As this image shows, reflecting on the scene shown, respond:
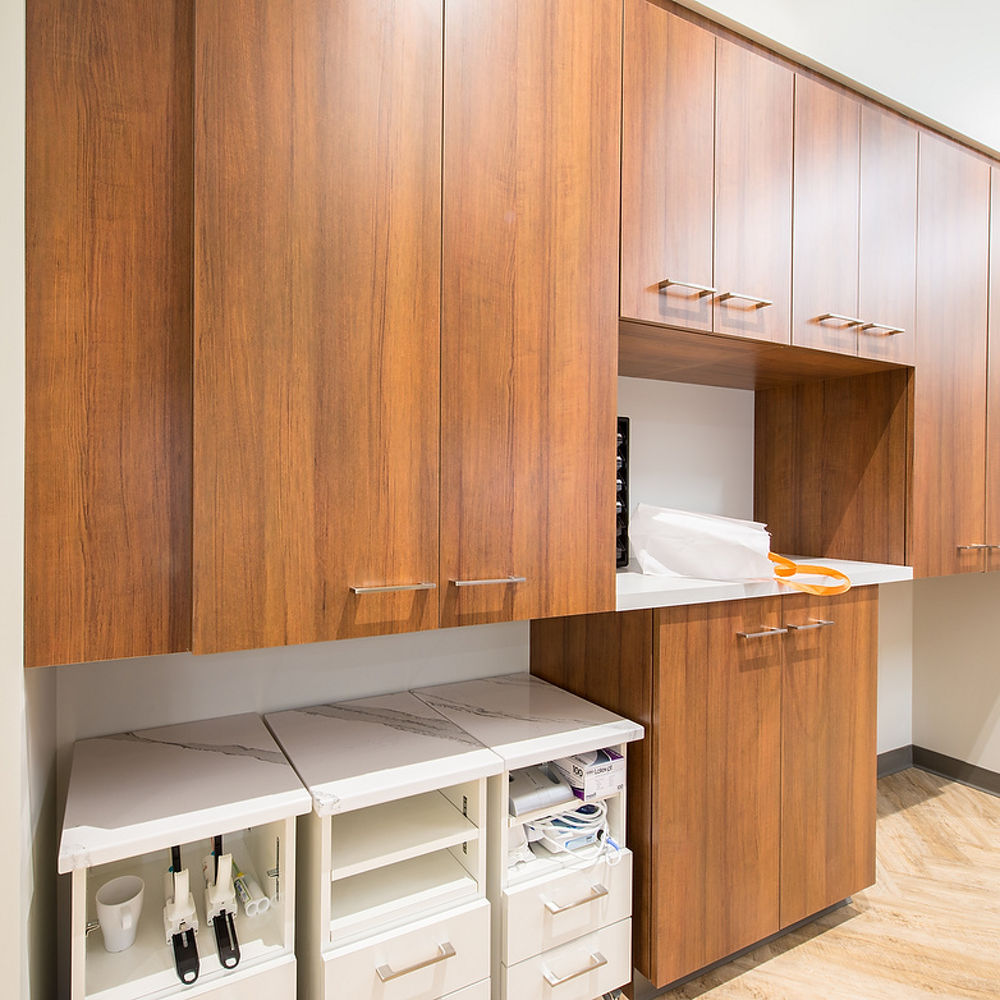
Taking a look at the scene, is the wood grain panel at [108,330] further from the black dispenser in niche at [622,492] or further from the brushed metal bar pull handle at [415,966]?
the black dispenser in niche at [622,492]

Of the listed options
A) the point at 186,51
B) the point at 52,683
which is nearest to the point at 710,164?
the point at 186,51

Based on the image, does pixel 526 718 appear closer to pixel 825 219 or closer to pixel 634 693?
pixel 634 693

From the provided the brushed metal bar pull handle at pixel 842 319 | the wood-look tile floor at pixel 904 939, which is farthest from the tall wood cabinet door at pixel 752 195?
the wood-look tile floor at pixel 904 939

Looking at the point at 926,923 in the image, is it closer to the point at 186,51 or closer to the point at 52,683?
the point at 52,683

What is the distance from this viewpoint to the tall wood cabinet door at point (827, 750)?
1.69 meters

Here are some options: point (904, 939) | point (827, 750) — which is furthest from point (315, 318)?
point (904, 939)

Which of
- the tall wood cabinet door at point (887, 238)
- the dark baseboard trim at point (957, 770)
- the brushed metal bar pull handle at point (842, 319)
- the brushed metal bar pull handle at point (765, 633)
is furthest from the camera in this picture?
the dark baseboard trim at point (957, 770)

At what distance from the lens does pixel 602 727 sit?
4.85 feet

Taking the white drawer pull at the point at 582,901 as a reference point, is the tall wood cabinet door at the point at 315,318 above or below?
above

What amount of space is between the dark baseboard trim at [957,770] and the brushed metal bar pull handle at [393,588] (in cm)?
280

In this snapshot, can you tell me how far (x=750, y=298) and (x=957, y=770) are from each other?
8.09ft

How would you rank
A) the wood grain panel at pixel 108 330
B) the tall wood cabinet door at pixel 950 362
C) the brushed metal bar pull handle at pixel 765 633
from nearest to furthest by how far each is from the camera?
the wood grain panel at pixel 108 330, the brushed metal bar pull handle at pixel 765 633, the tall wood cabinet door at pixel 950 362

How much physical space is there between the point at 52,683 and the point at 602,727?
1.13 metres

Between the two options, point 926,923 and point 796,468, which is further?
point 796,468
